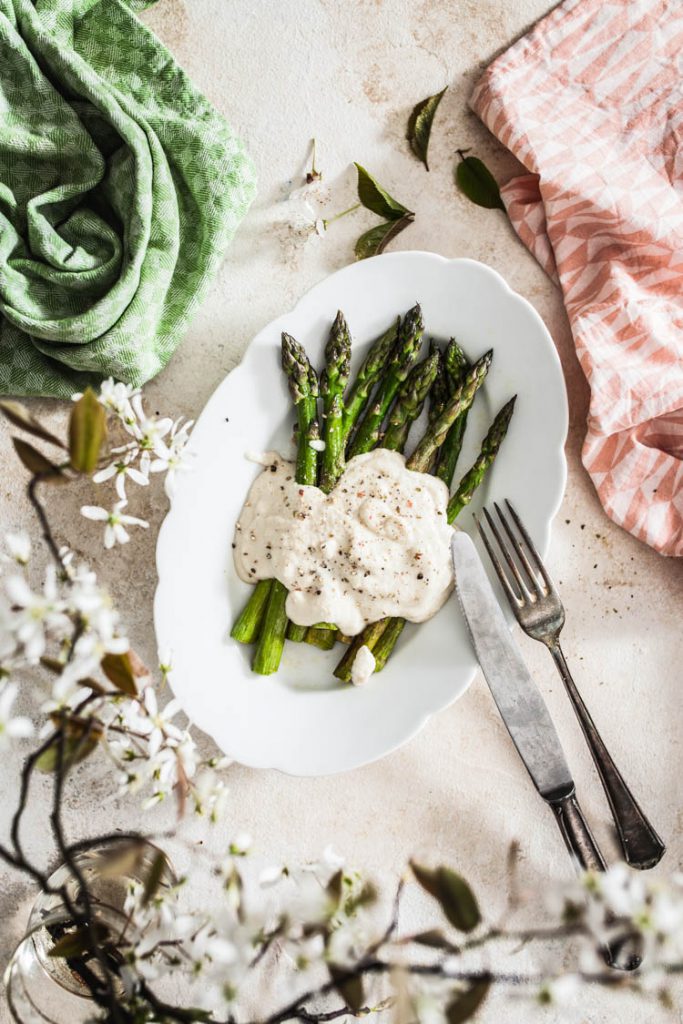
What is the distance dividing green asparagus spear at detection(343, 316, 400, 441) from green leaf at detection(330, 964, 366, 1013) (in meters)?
1.33

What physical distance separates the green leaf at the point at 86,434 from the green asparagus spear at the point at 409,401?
116 cm

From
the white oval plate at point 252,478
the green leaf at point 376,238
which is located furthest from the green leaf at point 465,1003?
the green leaf at point 376,238

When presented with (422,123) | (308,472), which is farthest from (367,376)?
(422,123)

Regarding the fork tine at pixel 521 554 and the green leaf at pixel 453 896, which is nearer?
the green leaf at pixel 453 896

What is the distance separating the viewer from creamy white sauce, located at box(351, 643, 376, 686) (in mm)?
2014

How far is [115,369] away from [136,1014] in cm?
139

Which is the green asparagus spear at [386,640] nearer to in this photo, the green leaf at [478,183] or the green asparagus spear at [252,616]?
the green asparagus spear at [252,616]

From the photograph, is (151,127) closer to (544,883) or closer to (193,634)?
(193,634)

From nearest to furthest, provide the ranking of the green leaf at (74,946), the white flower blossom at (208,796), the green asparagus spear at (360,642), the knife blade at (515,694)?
the white flower blossom at (208,796)
the green leaf at (74,946)
the knife blade at (515,694)
the green asparagus spear at (360,642)

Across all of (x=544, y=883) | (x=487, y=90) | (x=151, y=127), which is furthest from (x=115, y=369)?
(x=544, y=883)

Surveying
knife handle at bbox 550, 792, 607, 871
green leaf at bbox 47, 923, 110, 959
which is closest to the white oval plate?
knife handle at bbox 550, 792, 607, 871

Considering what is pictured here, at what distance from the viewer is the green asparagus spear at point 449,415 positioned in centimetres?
203

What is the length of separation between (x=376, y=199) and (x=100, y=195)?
0.70 metres

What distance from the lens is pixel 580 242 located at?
2.15m
